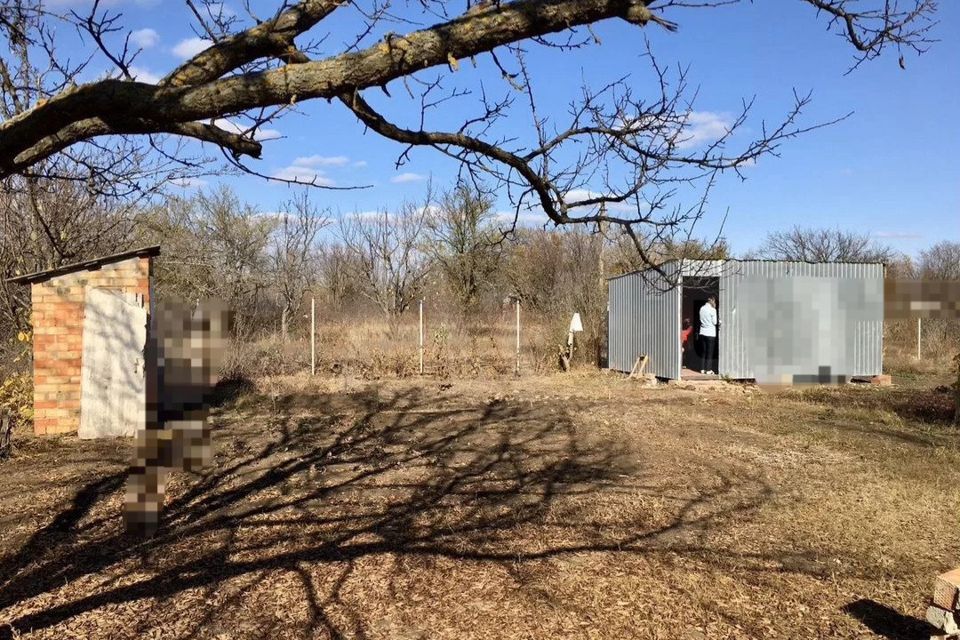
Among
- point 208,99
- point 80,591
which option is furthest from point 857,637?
point 80,591

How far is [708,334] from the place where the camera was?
16.0 meters

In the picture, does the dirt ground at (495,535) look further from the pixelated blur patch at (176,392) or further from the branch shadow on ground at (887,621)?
the pixelated blur patch at (176,392)

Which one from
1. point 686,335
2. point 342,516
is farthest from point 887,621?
point 686,335

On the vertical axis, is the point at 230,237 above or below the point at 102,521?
above

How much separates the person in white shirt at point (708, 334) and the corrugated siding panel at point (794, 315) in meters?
0.24

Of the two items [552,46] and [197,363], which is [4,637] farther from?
[552,46]

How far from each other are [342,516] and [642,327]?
41.0 ft

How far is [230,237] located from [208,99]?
16.0 metres

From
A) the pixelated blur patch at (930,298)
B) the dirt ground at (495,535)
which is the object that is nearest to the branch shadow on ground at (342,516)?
the dirt ground at (495,535)

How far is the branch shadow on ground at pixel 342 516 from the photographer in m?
4.47

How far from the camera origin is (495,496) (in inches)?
249

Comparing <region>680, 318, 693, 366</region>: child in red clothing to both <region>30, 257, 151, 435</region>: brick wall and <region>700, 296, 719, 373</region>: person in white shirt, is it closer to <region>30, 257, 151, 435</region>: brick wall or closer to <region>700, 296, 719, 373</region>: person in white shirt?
<region>700, 296, 719, 373</region>: person in white shirt

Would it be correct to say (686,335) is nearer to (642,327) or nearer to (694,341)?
(694,341)

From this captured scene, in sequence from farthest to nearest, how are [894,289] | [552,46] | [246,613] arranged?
[894,289] < [246,613] < [552,46]
